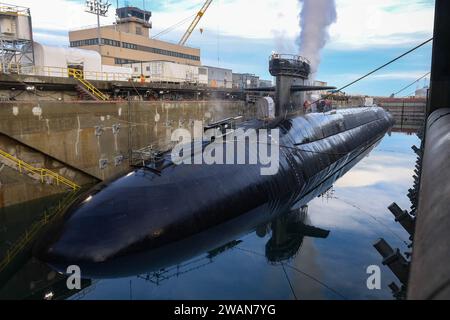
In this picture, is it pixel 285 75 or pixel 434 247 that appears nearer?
pixel 434 247

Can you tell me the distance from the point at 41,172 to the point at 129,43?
4267 cm

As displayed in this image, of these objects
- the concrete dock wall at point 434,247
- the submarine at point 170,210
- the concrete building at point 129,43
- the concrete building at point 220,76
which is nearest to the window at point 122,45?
the concrete building at point 129,43

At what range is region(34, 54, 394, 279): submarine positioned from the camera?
24.8 feet

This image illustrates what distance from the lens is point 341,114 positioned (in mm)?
20828

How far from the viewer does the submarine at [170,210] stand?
7559 mm

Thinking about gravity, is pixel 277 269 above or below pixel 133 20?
below

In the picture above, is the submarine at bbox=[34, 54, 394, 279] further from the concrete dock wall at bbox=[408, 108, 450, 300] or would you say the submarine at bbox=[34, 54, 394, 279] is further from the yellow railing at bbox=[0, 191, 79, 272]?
the concrete dock wall at bbox=[408, 108, 450, 300]

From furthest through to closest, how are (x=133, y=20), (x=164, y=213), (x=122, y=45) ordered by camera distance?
1. (x=133, y=20)
2. (x=122, y=45)
3. (x=164, y=213)

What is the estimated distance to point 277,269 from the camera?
8.63 metres

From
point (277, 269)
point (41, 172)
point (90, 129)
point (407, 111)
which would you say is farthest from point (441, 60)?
point (407, 111)

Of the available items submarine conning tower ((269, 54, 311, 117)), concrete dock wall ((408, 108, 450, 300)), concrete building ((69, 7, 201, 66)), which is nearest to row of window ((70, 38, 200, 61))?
concrete building ((69, 7, 201, 66))

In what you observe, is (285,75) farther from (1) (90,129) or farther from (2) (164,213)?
(2) (164,213)

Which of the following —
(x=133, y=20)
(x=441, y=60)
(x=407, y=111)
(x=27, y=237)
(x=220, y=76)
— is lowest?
(x=27, y=237)
